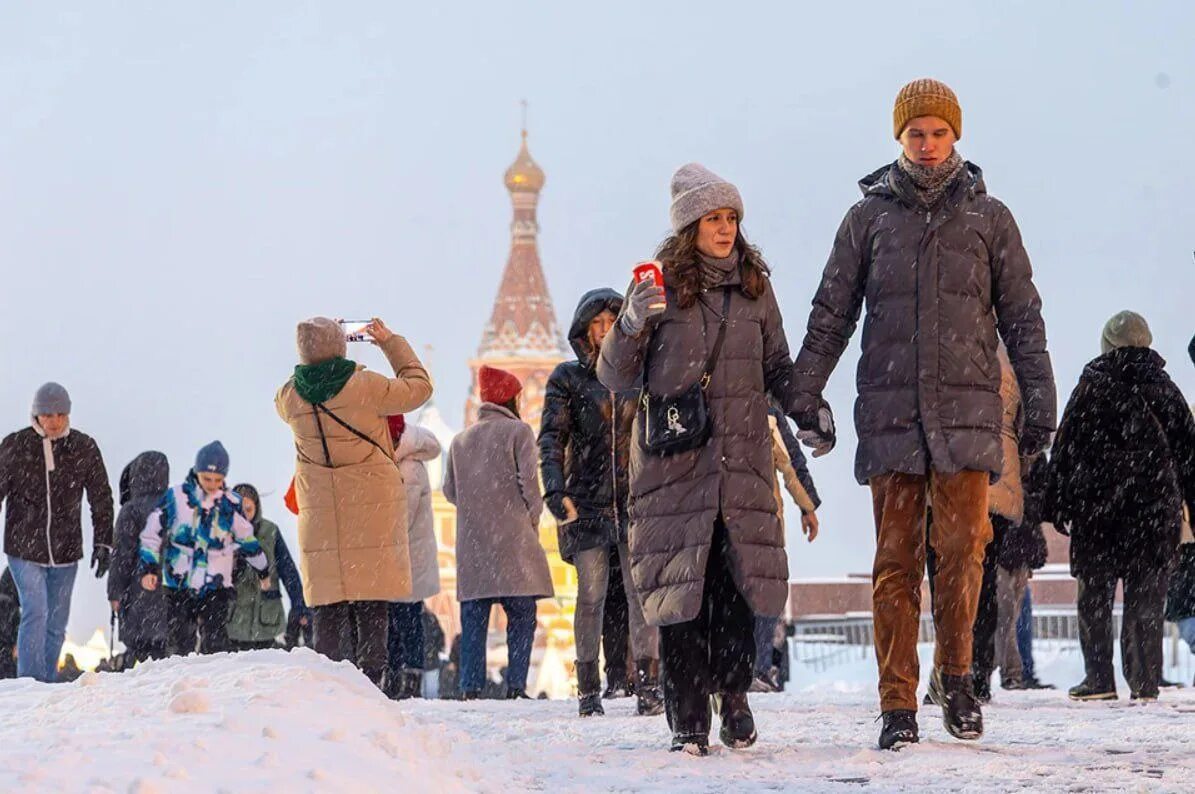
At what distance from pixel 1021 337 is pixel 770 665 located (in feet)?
21.4

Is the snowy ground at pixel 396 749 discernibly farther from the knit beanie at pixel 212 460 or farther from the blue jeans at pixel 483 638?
the knit beanie at pixel 212 460

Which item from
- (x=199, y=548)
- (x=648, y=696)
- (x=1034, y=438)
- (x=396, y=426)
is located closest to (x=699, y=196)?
(x=1034, y=438)

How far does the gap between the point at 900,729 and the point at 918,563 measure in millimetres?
539

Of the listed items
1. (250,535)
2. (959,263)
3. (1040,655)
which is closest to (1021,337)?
(959,263)

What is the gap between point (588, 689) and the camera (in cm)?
1017

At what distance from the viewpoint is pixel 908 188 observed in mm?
7430

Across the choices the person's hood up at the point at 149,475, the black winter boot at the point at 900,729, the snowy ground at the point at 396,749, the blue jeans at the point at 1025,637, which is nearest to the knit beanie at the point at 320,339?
the snowy ground at the point at 396,749

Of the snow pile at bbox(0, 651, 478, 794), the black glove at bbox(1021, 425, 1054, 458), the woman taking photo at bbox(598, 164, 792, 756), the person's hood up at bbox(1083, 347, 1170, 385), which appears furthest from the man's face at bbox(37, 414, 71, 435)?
the black glove at bbox(1021, 425, 1054, 458)

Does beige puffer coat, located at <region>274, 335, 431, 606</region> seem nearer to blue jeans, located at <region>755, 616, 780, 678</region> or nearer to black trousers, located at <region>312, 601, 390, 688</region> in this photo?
black trousers, located at <region>312, 601, 390, 688</region>

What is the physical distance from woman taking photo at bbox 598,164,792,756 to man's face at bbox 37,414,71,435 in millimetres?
5975

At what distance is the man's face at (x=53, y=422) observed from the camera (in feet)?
41.4

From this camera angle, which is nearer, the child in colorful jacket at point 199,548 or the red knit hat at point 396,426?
the red knit hat at point 396,426

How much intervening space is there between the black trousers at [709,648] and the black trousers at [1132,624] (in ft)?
11.9

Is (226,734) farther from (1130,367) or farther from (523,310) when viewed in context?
(523,310)
